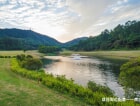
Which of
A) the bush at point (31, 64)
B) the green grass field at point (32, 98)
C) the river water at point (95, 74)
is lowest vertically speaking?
the river water at point (95, 74)

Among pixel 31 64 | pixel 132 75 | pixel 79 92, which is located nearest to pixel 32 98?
pixel 79 92

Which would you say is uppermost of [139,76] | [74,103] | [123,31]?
[123,31]

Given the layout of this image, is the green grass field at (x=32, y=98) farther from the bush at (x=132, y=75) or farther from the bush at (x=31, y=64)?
the bush at (x=31, y=64)

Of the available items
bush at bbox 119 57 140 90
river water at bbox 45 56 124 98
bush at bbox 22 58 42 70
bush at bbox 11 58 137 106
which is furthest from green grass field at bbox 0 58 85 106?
bush at bbox 22 58 42 70

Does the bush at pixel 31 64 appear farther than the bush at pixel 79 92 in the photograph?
Yes

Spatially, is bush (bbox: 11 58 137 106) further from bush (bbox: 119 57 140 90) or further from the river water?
the river water

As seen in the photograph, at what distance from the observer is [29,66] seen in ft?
145

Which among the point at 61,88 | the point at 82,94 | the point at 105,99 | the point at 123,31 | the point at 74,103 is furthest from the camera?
the point at 123,31

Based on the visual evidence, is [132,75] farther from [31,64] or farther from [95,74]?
[95,74]

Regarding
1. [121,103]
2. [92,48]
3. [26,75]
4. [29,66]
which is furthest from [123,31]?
[121,103]

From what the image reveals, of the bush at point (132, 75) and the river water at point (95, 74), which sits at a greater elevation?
the bush at point (132, 75)

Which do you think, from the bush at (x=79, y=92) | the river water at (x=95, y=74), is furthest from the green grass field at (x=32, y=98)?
the river water at (x=95, y=74)

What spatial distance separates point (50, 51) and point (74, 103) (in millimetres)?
179622

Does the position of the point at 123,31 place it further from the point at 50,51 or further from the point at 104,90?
the point at 104,90
